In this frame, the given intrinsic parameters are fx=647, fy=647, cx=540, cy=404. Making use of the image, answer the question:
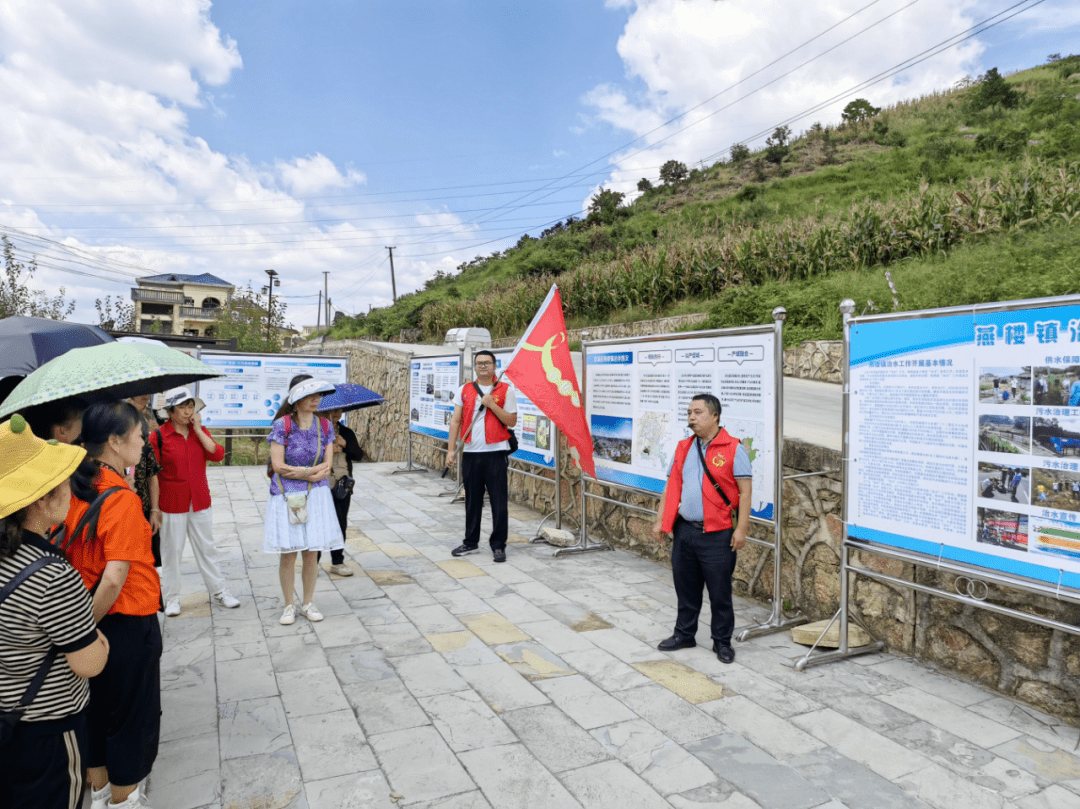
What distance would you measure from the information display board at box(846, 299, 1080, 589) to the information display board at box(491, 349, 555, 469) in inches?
158

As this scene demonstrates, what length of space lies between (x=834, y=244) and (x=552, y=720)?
35.2 ft

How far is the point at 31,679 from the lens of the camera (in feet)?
5.93

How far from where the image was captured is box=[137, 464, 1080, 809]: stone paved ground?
2.67 m

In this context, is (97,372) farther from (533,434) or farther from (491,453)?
(533,434)

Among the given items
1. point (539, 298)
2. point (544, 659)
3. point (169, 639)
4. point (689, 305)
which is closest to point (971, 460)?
point (544, 659)

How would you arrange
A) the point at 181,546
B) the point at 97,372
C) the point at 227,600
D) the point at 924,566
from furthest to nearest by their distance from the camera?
1. the point at 227,600
2. the point at 181,546
3. the point at 924,566
4. the point at 97,372

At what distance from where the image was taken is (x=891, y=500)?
143 inches

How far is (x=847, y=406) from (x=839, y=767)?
1.96 metres

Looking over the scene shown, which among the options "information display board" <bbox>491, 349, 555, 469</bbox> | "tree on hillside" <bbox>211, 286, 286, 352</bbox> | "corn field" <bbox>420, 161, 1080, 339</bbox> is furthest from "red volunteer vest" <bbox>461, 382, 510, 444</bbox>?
"tree on hillside" <bbox>211, 286, 286, 352</bbox>

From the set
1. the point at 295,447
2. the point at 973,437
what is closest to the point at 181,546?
the point at 295,447

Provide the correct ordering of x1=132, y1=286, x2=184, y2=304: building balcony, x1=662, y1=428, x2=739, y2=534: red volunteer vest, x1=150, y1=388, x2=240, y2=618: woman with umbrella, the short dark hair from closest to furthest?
x1=662, y1=428, x2=739, y2=534: red volunteer vest
the short dark hair
x1=150, y1=388, x2=240, y2=618: woman with umbrella
x1=132, y1=286, x2=184, y2=304: building balcony

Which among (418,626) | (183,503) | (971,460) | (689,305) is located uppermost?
(689,305)

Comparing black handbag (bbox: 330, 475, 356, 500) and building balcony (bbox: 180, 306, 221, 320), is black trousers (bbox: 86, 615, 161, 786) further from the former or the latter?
building balcony (bbox: 180, 306, 221, 320)

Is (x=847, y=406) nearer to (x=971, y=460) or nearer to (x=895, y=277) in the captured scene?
(x=971, y=460)
